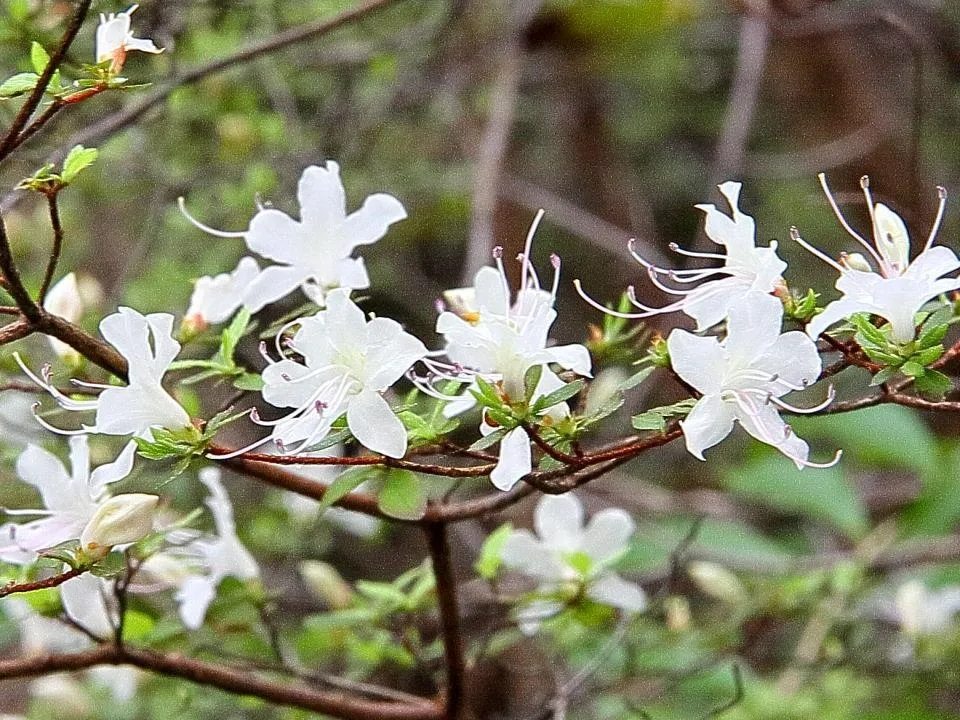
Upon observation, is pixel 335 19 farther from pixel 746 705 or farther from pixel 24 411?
pixel 746 705

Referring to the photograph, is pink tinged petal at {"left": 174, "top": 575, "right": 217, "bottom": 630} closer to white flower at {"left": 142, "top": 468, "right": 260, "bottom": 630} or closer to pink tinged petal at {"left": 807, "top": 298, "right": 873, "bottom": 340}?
white flower at {"left": 142, "top": 468, "right": 260, "bottom": 630}

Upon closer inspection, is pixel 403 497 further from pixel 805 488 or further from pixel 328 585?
pixel 805 488

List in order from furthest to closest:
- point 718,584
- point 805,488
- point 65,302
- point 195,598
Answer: point 805,488 < point 718,584 < point 195,598 < point 65,302

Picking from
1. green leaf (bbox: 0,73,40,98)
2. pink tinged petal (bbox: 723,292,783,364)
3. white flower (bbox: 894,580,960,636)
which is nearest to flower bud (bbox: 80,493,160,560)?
green leaf (bbox: 0,73,40,98)

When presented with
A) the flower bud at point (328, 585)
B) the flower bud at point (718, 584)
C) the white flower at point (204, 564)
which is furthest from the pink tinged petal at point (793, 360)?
the flower bud at point (718, 584)

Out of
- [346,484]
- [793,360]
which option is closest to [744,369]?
[793,360]

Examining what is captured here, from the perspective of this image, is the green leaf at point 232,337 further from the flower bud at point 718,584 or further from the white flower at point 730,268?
the flower bud at point 718,584
